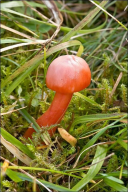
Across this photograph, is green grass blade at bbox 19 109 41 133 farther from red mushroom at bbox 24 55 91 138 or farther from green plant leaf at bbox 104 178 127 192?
green plant leaf at bbox 104 178 127 192

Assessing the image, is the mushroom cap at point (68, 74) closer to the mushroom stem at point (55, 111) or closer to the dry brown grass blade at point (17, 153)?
the mushroom stem at point (55, 111)

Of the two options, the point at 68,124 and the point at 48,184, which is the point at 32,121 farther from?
the point at 48,184

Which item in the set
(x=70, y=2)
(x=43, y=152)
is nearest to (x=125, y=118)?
(x=43, y=152)

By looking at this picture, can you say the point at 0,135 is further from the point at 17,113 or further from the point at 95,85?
the point at 95,85

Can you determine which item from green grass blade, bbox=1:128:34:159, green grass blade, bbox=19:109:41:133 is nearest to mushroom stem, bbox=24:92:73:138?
green grass blade, bbox=19:109:41:133

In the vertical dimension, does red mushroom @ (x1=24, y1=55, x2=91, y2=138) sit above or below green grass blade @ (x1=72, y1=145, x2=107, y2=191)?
above

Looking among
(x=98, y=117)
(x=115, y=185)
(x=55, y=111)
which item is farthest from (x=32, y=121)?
(x=115, y=185)

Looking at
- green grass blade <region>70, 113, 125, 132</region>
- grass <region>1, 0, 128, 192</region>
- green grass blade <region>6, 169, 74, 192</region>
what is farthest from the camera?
green grass blade <region>70, 113, 125, 132</region>
